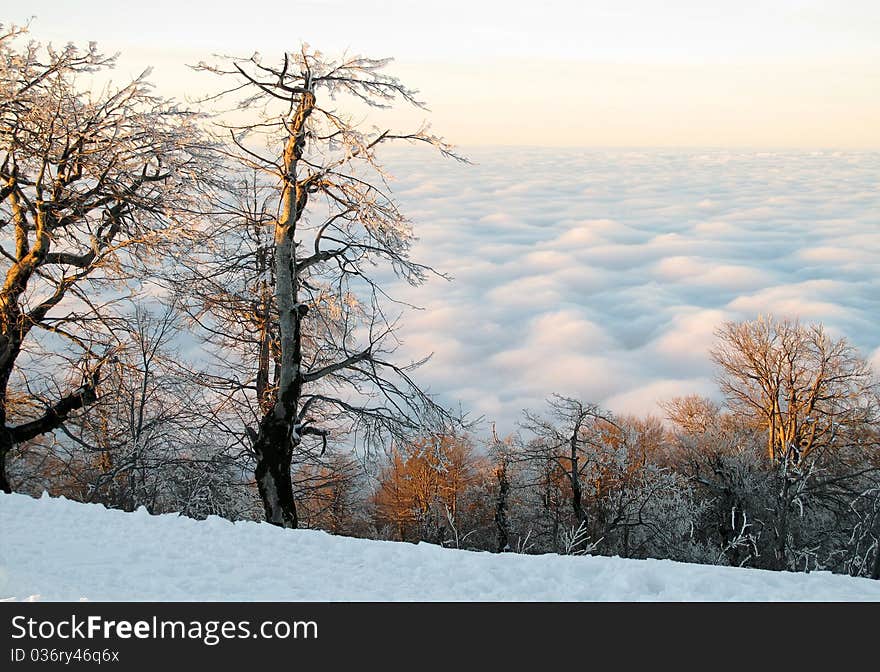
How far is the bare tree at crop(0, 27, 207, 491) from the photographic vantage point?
1191 centimetres

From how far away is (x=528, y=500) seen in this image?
1619 inches

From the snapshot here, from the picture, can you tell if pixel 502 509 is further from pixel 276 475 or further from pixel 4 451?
pixel 4 451

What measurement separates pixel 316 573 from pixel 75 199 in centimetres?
913

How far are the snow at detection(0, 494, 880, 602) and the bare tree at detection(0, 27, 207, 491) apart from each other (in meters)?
6.72

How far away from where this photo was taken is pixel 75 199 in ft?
40.1

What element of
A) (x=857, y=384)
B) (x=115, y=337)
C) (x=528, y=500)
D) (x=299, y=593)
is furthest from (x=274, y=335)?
(x=528, y=500)

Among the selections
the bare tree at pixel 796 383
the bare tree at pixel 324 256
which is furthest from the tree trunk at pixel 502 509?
the bare tree at pixel 324 256

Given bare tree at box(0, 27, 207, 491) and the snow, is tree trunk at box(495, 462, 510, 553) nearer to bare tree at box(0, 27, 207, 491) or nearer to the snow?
bare tree at box(0, 27, 207, 491)

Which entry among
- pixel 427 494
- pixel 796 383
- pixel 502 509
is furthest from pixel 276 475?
pixel 427 494

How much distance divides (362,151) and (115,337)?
709cm

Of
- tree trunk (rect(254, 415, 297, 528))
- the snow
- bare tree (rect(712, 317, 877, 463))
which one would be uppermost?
bare tree (rect(712, 317, 877, 463))

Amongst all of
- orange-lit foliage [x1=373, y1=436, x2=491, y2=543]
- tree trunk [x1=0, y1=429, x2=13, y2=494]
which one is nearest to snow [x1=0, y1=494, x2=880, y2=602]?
tree trunk [x1=0, y1=429, x2=13, y2=494]

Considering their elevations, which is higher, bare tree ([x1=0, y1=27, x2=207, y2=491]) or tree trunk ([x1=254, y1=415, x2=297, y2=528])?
bare tree ([x1=0, y1=27, x2=207, y2=491])

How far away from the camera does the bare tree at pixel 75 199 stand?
469 inches
